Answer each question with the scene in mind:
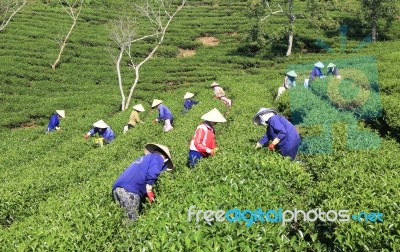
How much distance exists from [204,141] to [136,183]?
2.24 meters

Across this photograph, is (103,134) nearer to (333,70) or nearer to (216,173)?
(216,173)

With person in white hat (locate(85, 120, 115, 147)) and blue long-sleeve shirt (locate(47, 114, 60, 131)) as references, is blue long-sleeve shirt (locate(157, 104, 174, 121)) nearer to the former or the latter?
person in white hat (locate(85, 120, 115, 147))

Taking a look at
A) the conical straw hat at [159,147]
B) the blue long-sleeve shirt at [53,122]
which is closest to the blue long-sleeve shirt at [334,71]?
the conical straw hat at [159,147]

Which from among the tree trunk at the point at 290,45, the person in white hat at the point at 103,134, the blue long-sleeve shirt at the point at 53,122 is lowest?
the tree trunk at the point at 290,45

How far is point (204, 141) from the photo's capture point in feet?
27.7

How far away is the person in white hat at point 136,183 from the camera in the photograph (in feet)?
21.9

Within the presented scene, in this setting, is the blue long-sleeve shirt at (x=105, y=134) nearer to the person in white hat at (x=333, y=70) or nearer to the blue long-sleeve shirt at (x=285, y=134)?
the blue long-sleeve shirt at (x=285, y=134)

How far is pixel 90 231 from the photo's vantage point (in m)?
5.40

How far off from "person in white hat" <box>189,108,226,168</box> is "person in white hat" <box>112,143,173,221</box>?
5.18 feet

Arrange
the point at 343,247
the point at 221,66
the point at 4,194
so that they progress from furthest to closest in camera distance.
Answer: the point at 221,66 → the point at 4,194 → the point at 343,247

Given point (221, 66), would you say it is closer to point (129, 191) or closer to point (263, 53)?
point (263, 53)

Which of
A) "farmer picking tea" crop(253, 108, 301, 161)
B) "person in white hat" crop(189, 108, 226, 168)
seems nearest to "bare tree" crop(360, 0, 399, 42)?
"farmer picking tea" crop(253, 108, 301, 161)

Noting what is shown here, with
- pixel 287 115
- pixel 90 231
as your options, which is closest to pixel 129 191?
pixel 90 231

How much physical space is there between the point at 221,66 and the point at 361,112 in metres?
24.6
